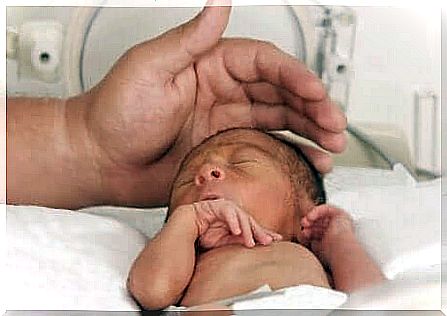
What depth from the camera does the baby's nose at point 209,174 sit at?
2.59ft

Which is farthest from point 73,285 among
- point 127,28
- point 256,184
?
point 127,28

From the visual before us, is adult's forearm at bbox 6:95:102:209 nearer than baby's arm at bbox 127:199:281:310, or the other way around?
baby's arm at bbox 127:199:281:310

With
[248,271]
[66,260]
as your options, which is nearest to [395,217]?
[248,271]

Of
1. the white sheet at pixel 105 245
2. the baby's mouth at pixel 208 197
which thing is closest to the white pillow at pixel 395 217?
the white sheet at pixel 105 245

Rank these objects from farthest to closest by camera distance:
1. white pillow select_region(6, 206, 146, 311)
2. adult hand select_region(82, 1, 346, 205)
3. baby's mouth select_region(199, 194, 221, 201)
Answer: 1. adult hand select_region(82, 1, 346, 205)
2. baby's mouth select_region(199, 194, 221, 201)
3. white pillow select_region(6, 206, 146, 311)

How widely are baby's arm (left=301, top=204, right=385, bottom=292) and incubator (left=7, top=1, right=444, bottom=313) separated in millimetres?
10

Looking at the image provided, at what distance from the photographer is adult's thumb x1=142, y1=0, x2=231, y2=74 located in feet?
2.74

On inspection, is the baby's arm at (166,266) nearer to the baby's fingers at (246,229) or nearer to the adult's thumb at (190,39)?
the baby's fingers at (246,229)

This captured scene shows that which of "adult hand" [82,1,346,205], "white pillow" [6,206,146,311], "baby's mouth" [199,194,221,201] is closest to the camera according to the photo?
"white pillow" [6,206,146,311]

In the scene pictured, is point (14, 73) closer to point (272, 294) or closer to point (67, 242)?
point (67, 242)

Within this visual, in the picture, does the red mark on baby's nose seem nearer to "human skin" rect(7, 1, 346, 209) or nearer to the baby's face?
the baby's face

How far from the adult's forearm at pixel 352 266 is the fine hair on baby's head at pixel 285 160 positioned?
0.21ft

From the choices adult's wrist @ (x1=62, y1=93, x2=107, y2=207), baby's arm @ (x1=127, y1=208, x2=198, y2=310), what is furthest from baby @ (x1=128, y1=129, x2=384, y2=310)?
adult's wrist @ (x1=62, y1=93, x2=107, y2=207)

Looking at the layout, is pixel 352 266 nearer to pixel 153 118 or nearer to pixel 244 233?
pixel 244 233
